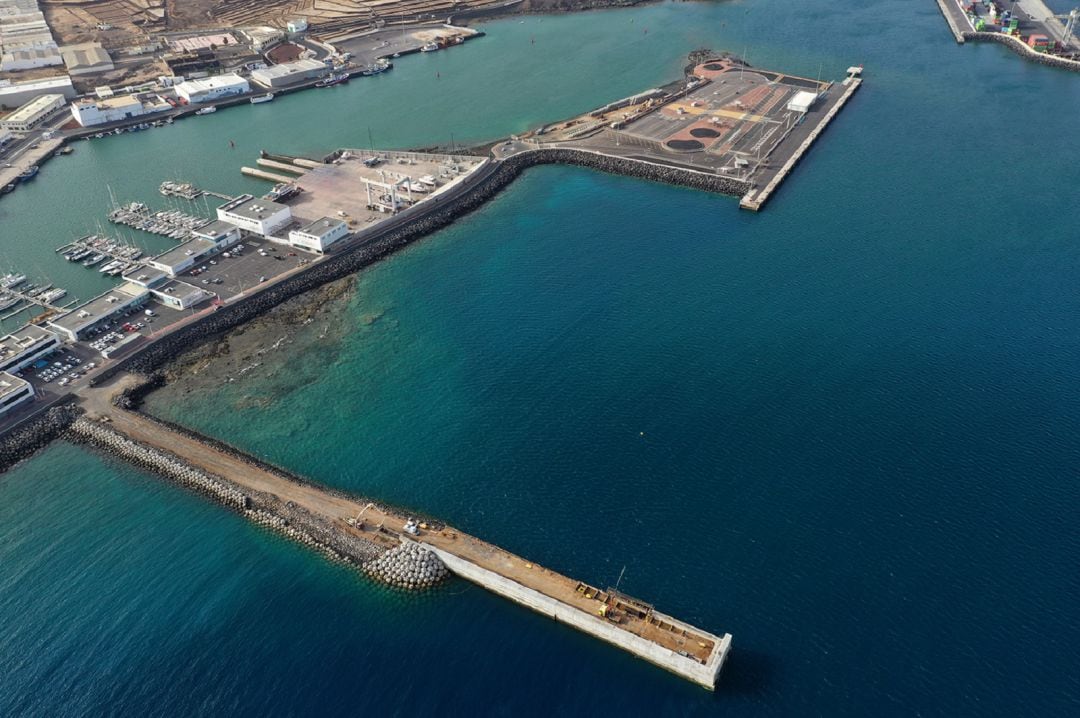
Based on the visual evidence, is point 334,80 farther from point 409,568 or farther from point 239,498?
point 409,568

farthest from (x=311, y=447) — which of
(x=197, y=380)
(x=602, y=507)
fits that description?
(x=602, y=507)

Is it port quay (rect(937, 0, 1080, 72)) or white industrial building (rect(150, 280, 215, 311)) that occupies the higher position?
port quay (rect(937, 0, 1080, 72))

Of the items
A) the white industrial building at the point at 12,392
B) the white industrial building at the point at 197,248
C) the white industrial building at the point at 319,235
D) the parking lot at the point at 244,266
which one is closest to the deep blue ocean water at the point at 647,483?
the white industrial building at the point at 12,392

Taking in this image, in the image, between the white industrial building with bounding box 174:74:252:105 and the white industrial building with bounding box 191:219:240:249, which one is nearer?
the white industrial building with bounding box 191:219:240:249

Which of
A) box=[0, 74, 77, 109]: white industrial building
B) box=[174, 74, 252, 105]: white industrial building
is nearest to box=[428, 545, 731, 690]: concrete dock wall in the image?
box=[174, 74, 252, 105]: white industrial building

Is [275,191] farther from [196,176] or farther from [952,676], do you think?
[952,676]

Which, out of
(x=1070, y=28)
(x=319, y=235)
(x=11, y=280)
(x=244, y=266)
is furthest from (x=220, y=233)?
(x=1070, y=28)

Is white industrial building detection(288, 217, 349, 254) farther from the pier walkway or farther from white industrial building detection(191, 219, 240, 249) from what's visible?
the pier walkway
